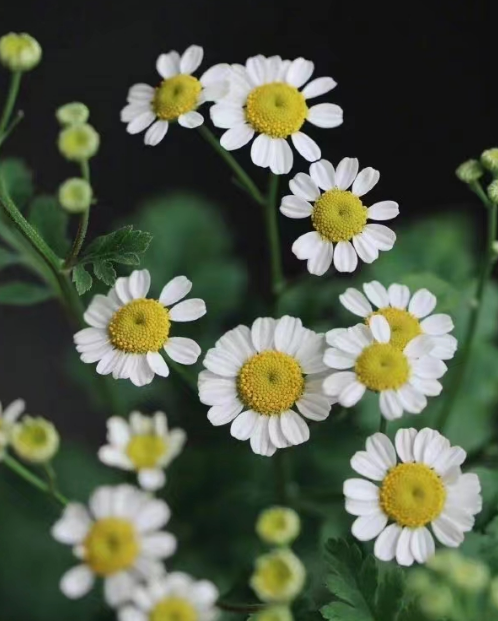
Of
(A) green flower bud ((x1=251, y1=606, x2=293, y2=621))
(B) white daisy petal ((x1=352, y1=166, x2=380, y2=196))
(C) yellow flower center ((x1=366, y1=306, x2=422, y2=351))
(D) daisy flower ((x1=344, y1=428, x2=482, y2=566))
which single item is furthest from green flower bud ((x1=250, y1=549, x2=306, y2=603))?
(B) white daisy petal ((x1=352, y1=166, x2=380, y2=196))

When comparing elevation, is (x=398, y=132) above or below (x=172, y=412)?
above

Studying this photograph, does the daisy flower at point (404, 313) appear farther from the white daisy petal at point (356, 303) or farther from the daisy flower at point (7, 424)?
the daisy flower at point (7, 424)

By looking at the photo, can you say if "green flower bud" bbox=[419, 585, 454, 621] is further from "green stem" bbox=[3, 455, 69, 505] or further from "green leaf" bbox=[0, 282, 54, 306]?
"green leaf" bbox=[0, 282, 54, 306]

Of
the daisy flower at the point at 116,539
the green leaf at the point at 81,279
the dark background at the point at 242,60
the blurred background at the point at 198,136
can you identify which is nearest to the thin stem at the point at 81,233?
the green leaf at the point at 81,279

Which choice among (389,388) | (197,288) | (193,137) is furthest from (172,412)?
(193,137)

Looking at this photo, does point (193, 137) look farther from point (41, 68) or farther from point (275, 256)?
point (275, 256)

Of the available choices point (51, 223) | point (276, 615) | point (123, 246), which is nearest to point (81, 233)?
point (123, 246)
